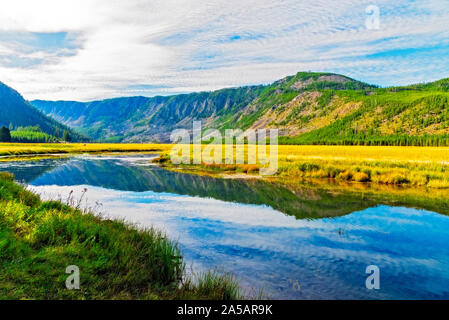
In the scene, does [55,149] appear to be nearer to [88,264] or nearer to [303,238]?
[303,238]

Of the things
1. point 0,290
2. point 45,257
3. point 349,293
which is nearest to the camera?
point 0,290

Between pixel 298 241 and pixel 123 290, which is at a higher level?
pixel 123 290

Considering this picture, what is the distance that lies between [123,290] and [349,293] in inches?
252

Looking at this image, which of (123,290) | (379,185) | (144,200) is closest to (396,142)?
(379,185)

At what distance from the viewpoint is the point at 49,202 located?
14930 mm

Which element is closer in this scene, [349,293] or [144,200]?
Answer: [349,293]

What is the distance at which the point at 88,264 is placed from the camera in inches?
331

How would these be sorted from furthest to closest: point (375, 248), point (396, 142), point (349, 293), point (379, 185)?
point (396, 142) → point (379, 185) → point (375, 248) → point (349, 293)

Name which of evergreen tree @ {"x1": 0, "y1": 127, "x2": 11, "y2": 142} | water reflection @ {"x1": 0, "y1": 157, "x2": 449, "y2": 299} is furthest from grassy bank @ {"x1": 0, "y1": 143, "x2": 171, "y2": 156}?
water reflection @ {"x1": 0, "y1": 157, "x2": 449, "y2": 299}

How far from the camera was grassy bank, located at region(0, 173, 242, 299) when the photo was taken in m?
7.12

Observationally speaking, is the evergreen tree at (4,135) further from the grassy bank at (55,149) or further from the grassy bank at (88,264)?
the grassy bank at (88,264)

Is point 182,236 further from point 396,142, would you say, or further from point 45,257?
point 396,142

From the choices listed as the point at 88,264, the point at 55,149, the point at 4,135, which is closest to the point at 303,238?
the point at 88,264

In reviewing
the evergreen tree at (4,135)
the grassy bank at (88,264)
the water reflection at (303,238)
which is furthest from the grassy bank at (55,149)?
the grassy bank at (88,264)
